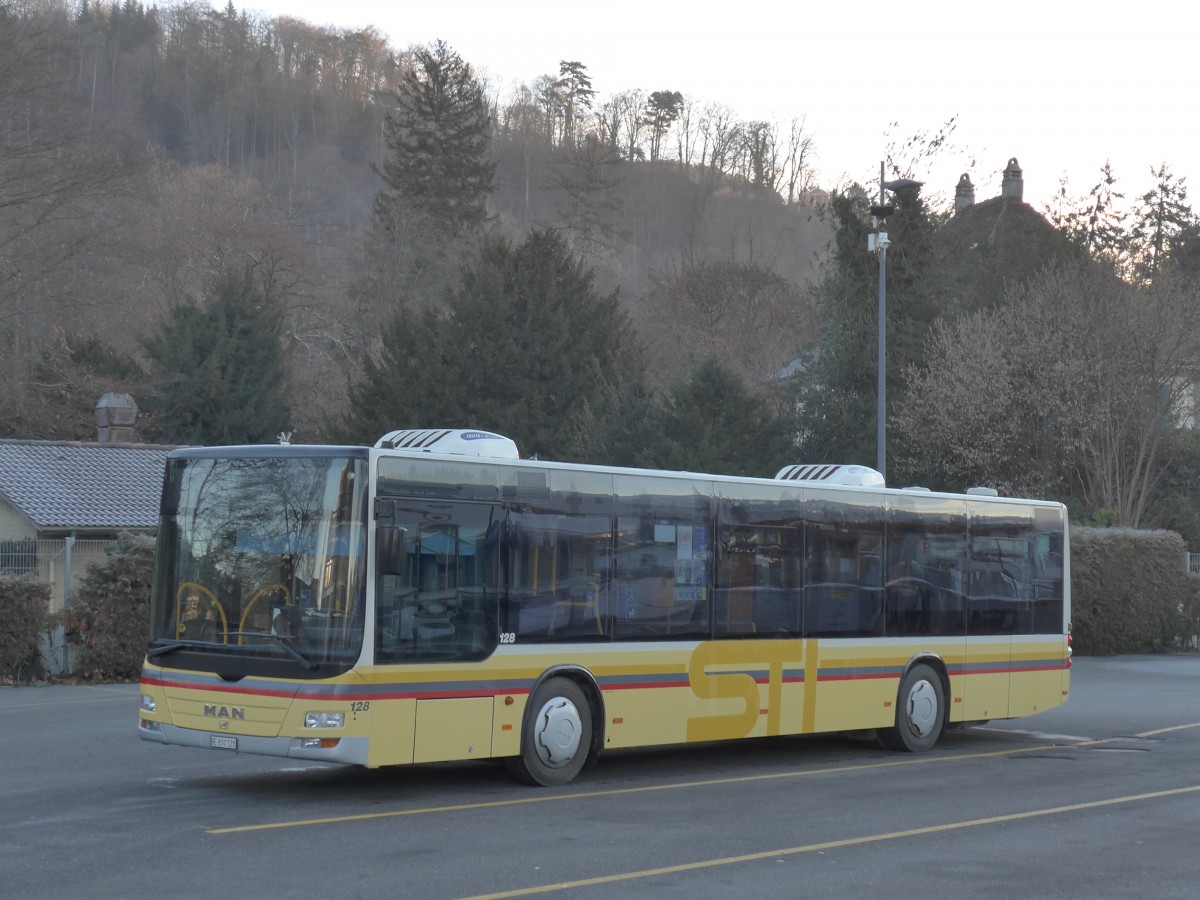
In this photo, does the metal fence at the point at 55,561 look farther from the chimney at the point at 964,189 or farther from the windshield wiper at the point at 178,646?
the chimney at the point at 964,189

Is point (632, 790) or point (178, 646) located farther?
point (632, 790)

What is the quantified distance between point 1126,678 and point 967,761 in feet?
44.2

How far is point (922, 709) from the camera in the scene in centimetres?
1603

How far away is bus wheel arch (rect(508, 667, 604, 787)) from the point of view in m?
12.3

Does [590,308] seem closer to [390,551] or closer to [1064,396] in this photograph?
[1064,396]

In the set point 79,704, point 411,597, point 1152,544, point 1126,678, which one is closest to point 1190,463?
point 1152,544

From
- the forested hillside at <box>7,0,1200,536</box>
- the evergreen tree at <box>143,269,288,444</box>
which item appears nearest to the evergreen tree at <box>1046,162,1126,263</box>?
the forested hillside at <box>7,0,1200,536</box>

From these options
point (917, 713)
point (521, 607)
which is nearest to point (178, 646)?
point (521, 607)

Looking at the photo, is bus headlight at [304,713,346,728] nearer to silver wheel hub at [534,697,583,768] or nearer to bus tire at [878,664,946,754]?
silver wheel hub at [534,697,583,768]

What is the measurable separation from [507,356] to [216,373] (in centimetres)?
936

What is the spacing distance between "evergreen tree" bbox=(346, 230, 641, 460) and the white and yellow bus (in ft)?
108

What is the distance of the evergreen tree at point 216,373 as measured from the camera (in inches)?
1943

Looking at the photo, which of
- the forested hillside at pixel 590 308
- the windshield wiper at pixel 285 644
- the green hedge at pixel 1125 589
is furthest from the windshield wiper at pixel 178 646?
the green hedge at pixel 1125 589

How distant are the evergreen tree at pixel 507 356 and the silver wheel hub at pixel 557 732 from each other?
35.4 m
